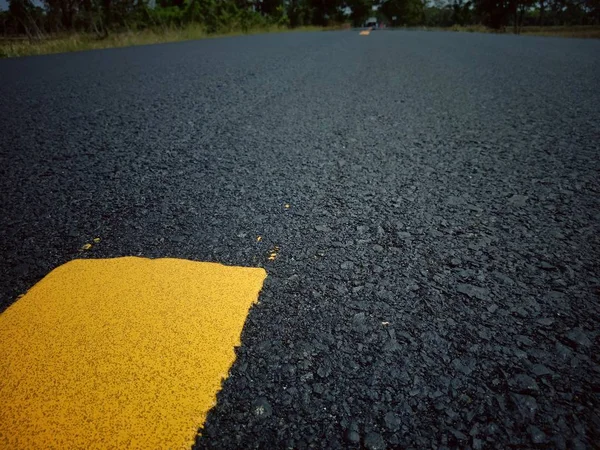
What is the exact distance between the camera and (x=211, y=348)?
911 mm

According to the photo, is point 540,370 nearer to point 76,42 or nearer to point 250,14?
point 76,42

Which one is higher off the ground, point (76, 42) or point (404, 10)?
point (404, 10)

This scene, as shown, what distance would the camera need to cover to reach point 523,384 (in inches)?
32.6

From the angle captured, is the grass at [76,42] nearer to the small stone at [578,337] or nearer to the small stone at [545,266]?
the small stone at [545,266]

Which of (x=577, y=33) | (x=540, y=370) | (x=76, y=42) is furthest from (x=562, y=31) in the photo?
(x=540, y=370)

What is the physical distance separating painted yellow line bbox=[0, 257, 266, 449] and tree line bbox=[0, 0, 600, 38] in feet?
41.9

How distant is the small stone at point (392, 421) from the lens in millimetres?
755

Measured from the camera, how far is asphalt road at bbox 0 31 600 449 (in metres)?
0.79

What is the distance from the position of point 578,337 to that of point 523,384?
0.27 meters

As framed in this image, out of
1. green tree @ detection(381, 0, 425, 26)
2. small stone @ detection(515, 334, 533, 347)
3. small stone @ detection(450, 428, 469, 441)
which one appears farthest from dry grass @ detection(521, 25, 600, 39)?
green tree @ detection(381, 0, 425, 26)

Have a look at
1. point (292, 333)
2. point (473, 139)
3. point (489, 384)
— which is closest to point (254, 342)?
point (292, 333)

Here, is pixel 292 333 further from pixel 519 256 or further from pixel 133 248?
pixel 519 256

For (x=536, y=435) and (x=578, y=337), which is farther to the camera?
(x=578, y=337)

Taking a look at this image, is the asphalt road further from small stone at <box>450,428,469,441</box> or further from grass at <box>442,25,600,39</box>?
grass at <box>442,25,600,39</box>
